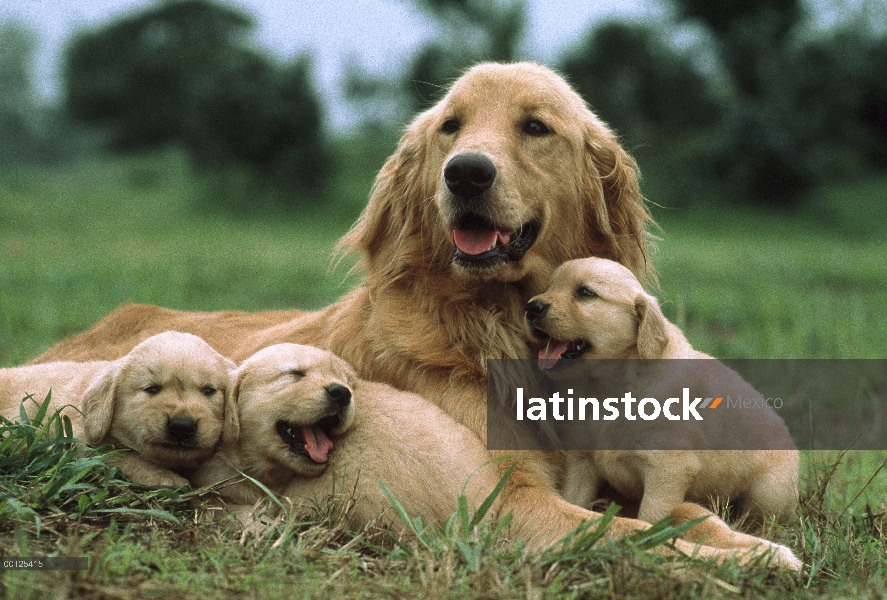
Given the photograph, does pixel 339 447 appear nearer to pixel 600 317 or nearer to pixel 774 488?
pixel 600 317

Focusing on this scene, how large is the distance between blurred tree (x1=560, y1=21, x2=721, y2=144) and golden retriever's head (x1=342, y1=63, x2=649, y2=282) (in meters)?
22.2

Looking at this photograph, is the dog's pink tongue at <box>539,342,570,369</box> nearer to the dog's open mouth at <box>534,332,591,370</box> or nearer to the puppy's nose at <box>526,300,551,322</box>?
the dog's open mouth at <box>534,332,591,370</box>

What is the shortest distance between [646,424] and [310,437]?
47.3 inches

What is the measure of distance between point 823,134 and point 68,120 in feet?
85.8

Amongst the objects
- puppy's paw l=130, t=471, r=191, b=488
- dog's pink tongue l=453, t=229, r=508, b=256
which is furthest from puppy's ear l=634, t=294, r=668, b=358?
puppy's paw l=130, t=471, r=191, b=488

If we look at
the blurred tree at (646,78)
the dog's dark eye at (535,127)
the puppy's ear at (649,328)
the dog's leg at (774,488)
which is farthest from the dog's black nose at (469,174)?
the blurred tree at (646,78)

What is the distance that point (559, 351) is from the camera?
3.46m

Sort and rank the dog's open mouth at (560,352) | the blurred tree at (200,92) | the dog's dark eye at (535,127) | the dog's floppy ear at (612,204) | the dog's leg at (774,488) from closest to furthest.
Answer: the dog's open mouth at (560,352) → the dog's leg at (774,488) → the dog's dark eye at (535,127) → the dog's floppy ear at (612,204) → the blurred tree at (200,92)

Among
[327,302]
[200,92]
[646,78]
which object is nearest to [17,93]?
[200,92]

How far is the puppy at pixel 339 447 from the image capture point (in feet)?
10.4

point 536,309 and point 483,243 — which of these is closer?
point 536,309

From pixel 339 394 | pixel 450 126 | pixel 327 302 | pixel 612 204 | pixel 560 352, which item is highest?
pixel 450 126

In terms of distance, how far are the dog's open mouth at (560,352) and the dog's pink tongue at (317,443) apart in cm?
84

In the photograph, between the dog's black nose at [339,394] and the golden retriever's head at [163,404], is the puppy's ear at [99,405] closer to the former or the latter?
the golden retriever's head at [163,404]
